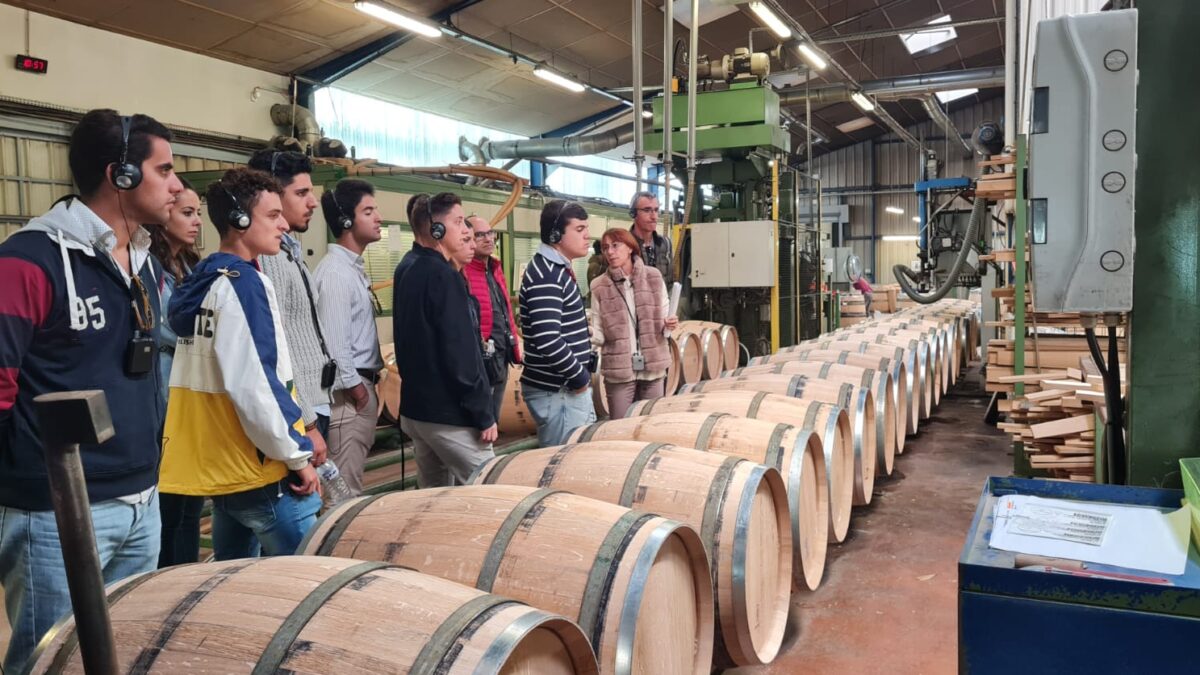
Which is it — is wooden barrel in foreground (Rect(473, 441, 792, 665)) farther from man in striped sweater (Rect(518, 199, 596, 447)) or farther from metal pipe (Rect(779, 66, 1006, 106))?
metal pipe (Rect(779, 66, 1006, 106))

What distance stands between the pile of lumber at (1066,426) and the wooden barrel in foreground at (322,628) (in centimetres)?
325

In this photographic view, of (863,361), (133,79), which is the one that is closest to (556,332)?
(863,361)

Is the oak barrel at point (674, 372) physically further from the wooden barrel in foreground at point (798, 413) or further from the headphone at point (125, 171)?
the headphone at point (125, 171)

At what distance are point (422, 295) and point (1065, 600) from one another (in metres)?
2.43

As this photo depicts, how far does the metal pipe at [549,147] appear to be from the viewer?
1702cm

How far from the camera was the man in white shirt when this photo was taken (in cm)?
357

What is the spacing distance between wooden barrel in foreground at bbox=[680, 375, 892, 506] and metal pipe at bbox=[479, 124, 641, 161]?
12.8 m

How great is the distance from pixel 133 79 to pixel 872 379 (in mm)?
9721

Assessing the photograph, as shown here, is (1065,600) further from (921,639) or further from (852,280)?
(852,280)

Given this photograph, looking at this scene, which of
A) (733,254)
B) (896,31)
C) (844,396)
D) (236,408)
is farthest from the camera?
(896,31)

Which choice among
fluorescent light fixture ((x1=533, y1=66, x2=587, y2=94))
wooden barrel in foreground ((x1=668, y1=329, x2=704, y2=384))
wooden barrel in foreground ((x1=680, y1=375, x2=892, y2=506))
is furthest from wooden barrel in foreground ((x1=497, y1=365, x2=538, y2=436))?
fluorescent light fixture ((x1=533, y1=66, x2=587, y2=94))

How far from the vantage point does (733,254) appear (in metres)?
8.69

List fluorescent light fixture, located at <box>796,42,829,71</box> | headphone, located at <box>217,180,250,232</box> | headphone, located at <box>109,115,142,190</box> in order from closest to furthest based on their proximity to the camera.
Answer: headphone, located at <box>109,115,142,190</box> → headphone, located at <box>217,180,250,232</box> → fluorescent light fixture, located at <box>796,42,829,71</box>

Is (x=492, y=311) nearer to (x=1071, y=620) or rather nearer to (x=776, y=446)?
(x=776, y=446)
